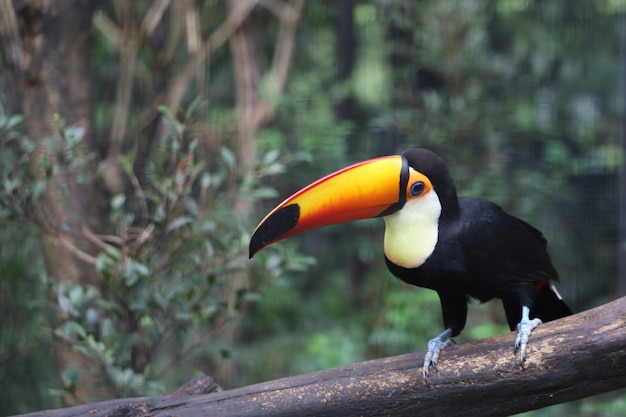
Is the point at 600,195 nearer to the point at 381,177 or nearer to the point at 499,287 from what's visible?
the point at 499,287

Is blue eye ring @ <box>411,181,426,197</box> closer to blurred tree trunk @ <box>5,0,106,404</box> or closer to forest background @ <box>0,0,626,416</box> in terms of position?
forest background @ <box>0,0,626,416</box>

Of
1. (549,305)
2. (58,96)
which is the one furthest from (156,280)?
(549,305)

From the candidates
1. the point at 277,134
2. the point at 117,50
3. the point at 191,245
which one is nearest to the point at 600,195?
the point at 277,134

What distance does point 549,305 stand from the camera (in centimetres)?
184

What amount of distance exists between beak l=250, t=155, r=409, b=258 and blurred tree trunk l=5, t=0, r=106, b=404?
916 millimetres

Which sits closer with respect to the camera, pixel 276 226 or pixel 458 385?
pixel 458 385

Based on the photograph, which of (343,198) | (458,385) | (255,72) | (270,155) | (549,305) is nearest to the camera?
(458,385)

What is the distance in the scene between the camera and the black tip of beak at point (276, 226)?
5.07 ft

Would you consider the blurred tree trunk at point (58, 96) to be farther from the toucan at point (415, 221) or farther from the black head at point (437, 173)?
the black head at point (437, 173)

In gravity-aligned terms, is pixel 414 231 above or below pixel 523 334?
above

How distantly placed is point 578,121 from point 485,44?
59cm

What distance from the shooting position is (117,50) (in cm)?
409

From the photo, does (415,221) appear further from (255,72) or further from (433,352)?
(255,72)

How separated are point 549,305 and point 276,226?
728 mm
